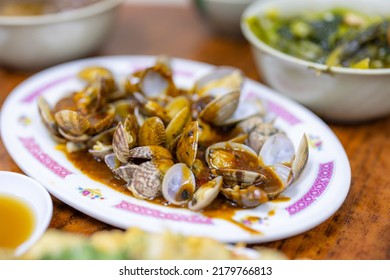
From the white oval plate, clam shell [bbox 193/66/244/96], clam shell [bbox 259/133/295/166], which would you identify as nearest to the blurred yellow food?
the white oval plate

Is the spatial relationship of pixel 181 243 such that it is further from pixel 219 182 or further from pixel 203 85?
pixel 203 85

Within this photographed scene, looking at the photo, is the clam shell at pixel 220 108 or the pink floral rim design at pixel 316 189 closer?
the pink floral rim design at pixel 316 189

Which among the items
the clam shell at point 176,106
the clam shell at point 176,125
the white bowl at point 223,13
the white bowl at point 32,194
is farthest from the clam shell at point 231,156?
the white bowl at point 223,13

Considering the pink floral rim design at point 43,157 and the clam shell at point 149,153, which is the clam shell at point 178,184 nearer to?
the clam shell at point 149,153

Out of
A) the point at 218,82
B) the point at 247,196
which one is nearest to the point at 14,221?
the point at 247,196

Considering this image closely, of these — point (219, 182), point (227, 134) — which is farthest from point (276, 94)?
point (219, 182)

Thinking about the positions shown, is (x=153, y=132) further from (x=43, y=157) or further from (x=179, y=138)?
(x=43, y=157)

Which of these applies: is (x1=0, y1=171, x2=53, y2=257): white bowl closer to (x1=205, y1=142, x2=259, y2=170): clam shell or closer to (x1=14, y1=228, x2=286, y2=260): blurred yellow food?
(x1=14, y1=228, x2=286, y2=260): blurred yellow food
